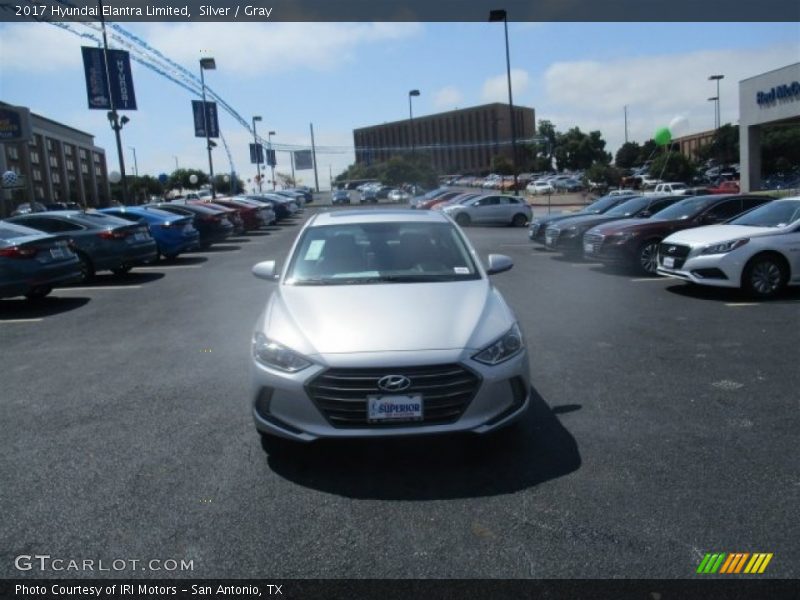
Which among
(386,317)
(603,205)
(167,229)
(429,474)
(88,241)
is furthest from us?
(603,205)

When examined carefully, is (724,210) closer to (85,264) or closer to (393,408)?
(393,408)

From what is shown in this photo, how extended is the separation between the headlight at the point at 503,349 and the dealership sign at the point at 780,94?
34.0 m

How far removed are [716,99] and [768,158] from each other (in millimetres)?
24265

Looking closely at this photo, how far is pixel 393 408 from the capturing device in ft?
12.8

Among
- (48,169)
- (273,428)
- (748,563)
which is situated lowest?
(748,563)

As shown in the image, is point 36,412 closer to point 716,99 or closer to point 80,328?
point 80,328

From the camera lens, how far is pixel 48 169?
72750 mm

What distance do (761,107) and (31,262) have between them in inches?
1388

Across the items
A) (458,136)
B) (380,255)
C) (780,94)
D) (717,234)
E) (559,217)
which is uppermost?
(458,136)

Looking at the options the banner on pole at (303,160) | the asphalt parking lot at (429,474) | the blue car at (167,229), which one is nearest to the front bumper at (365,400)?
the asphalt parking lot at (429,474)

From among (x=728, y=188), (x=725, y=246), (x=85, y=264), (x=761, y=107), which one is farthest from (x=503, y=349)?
(x=728, y=188)

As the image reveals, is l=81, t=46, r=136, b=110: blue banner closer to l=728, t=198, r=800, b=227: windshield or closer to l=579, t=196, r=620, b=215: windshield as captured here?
l=579, t=196, r=620, b=215: windshield

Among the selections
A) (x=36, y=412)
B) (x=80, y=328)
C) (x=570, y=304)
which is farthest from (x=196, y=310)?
(x=570, y=304)
